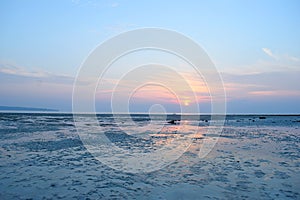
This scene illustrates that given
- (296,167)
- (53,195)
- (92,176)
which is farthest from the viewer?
(296,167)

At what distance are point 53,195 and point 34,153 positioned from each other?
7.53 m

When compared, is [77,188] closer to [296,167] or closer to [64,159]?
[64,159]

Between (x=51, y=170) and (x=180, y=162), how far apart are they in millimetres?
6011

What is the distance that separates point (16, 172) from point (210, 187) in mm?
7537

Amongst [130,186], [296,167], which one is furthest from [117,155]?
[296,167]

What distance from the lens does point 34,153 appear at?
13.6 m

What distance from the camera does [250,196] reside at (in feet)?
23.5

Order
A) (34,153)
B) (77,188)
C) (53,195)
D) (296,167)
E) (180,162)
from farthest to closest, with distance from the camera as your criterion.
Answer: (34,153), (180,162), (296,167), (77,188), (53,195)

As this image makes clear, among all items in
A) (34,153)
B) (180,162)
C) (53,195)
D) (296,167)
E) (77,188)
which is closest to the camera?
(53,195)

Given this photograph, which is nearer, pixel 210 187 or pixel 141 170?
pixel 210 187

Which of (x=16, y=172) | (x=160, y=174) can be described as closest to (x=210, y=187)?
(x=160, y=174)

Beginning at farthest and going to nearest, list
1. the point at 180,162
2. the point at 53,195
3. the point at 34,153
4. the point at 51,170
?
the point at 34,153 → the point at 180,162 → the point at 51,170 → the point at 53,195

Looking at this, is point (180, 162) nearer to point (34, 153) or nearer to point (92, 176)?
point (92, 176)

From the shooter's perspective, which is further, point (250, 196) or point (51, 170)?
point (51, 170)
